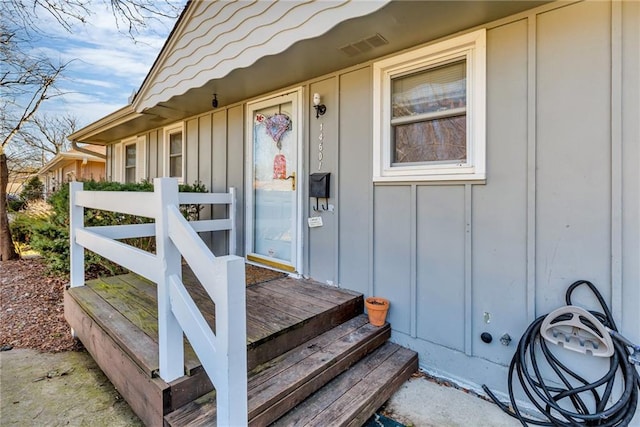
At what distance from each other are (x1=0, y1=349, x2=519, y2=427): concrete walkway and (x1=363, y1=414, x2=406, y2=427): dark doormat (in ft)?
0.17

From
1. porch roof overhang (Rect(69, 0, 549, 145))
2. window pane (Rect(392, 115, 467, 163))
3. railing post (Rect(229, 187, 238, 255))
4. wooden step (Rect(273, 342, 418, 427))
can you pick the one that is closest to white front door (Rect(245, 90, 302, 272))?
railing post (Rect(229, 187, 238, 255))

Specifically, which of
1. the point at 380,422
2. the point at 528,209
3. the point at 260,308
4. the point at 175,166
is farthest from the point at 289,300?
the point at 175,166

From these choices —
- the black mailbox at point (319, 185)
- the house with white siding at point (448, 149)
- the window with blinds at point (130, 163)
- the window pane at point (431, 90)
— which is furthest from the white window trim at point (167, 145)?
the window pane at point (431, 90)

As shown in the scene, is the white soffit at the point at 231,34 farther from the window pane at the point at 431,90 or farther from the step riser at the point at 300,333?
the step riser at the point at 300,333

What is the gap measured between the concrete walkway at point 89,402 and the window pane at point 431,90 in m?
2.15

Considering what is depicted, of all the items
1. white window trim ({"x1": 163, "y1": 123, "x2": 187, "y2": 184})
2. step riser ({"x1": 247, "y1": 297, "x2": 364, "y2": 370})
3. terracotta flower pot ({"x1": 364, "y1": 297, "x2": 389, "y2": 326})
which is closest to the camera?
step riser ({"x1": 247, "y1": 297, "x2": 364, "y2": 370})

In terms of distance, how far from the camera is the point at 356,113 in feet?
9.58

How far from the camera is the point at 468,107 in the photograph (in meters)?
2.30

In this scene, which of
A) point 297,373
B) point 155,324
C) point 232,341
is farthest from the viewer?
point 155,324

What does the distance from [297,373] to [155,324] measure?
1072mm

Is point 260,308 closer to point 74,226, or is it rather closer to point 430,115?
point 74,226

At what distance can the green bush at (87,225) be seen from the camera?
12.4 ft

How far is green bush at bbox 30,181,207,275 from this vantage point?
12.4 feet

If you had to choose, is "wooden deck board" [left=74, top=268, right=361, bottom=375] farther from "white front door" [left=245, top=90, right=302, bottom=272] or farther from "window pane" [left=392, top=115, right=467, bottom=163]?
"window pane" [left=392, top=115, right=467, bottom=163]
